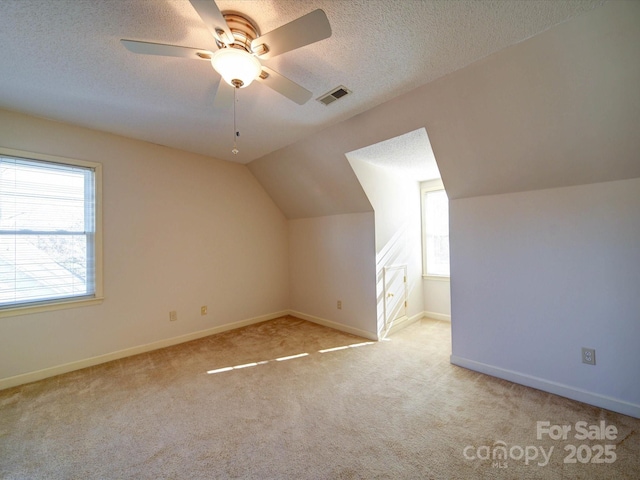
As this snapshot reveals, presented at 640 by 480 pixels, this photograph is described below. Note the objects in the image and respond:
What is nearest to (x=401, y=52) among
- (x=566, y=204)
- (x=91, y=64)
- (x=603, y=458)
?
(x=566, y=204)

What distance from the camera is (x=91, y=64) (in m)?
1.90

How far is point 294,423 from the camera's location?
197 cm

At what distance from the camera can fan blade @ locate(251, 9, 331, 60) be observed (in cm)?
124

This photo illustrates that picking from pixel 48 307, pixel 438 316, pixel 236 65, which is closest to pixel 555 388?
pixel 438 316

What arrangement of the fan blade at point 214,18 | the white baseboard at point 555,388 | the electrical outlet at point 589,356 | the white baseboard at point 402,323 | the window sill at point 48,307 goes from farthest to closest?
the white baseboard at point 402,323 < the window sill at point 48,307 < the electrical outlet at point 589,356 < the white baseboard at point 555,388 < the fan blade at point 214,18

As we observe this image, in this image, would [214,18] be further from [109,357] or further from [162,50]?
[109,357]

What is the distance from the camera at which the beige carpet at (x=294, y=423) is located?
1582mm

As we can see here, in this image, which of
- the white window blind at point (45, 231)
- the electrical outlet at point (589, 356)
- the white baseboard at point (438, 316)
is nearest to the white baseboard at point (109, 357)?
the white window blind at point (45, 231)

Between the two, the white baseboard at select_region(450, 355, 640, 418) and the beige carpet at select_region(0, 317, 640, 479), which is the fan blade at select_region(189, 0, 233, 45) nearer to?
the beige carpet at select_region(0, 317, 640, 479)

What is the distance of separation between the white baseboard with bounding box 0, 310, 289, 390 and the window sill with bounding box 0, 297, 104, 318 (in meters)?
0.58

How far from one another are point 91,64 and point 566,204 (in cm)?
381

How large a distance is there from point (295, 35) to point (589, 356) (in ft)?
A: 10.2

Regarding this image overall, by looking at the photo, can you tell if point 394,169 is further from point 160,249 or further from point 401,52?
point 160,249

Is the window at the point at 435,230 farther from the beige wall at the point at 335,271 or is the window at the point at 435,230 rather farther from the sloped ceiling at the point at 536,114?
the sloped ceiling at the point at 536,114
